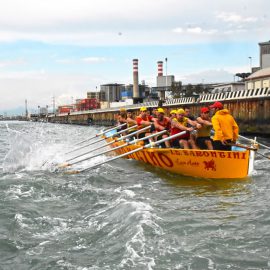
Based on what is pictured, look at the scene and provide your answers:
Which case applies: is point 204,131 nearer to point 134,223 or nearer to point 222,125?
point 222,125

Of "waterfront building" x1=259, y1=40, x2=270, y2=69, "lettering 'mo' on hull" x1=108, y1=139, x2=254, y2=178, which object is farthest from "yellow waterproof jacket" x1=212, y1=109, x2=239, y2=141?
"waterfront building" x1=259, y1=40, x2=270, y2=69

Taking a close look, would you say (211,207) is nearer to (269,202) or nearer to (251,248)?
(269,202)

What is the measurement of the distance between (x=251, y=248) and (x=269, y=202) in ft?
9.18

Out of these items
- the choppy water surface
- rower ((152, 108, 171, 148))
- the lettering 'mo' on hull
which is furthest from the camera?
rower ((152, 108, 171, 148))

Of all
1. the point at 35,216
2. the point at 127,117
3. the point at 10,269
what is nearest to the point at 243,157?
the point at 35,216

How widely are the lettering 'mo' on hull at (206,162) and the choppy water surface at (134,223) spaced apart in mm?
268

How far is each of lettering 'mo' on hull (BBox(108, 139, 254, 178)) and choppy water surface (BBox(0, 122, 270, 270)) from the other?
0.27m

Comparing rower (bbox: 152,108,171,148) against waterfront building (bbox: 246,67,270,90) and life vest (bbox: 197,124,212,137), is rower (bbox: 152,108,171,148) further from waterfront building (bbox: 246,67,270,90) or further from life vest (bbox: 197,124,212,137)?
waterfront building (bbox: 246,67,270,90)

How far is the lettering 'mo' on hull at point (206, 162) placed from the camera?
10.9 m

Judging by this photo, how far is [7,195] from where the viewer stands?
380 inches

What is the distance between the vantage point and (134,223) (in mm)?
7055

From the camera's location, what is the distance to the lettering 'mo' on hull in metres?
10.9

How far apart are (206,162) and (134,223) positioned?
4802 millimetres

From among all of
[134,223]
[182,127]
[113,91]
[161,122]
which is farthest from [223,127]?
[113,91]
